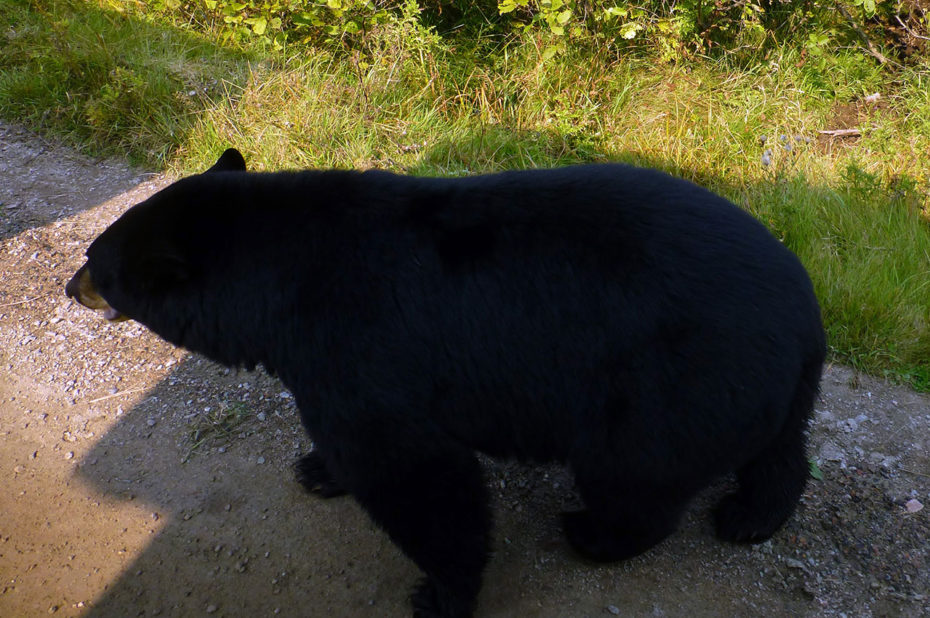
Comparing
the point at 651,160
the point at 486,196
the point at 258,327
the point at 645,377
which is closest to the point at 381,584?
the point at 258,327

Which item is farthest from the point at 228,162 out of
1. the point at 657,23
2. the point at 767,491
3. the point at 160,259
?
the point at 657,23

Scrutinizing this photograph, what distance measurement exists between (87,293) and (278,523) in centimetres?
127

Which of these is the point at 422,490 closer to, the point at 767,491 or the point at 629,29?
the point at 767,491

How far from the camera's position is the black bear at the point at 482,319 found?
227 centimetres

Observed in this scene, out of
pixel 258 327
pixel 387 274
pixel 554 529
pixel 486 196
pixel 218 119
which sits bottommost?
pixel 554 529

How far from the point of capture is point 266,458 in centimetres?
357

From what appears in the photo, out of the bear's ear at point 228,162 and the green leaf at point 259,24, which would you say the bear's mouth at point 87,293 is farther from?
the green leaf at point 259,24

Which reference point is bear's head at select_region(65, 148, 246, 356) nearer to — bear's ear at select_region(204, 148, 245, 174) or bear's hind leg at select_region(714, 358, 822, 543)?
bear's ear at select_region(204, 148, 245, 174)

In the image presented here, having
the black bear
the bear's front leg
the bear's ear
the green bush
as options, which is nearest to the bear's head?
the black bear

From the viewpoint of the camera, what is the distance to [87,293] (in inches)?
109

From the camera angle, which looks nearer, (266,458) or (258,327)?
(258,327)

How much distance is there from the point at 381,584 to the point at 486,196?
166cm

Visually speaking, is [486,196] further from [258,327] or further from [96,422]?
[96,422]

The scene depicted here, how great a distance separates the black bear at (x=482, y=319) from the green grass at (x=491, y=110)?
2.61 meters
